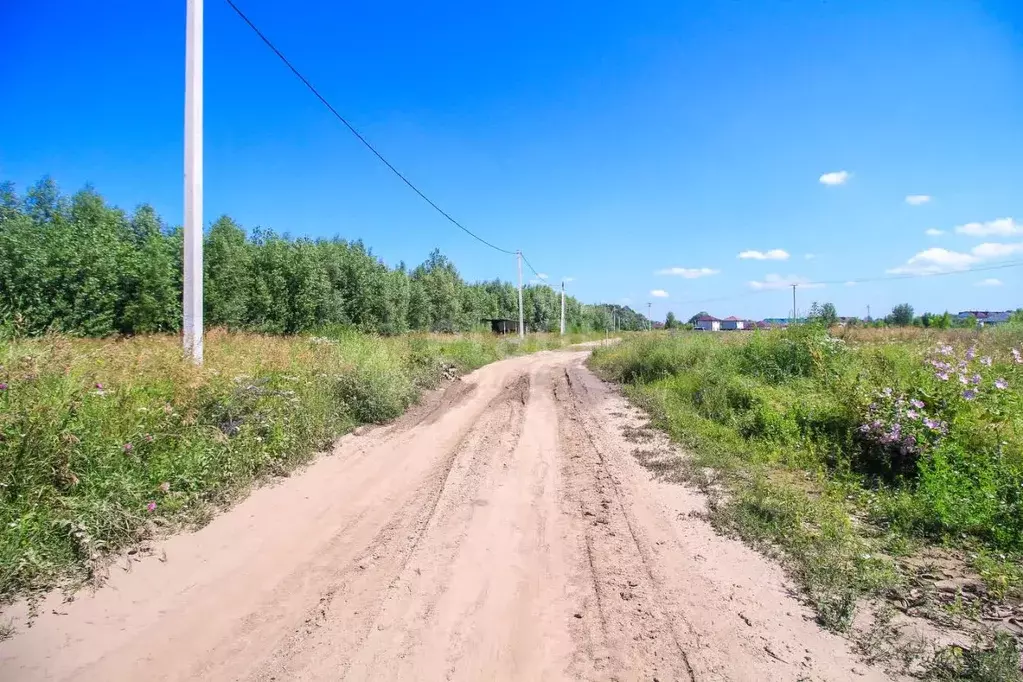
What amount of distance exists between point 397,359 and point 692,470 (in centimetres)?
839

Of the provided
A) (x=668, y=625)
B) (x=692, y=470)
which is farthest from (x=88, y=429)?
(x=692, y=470)

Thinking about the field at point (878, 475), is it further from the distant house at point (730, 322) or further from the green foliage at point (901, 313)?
the distant house at point (730, 322)

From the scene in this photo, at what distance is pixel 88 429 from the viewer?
14.3ft

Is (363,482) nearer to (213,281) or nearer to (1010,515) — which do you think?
(1010,515)

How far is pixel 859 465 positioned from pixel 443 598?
17.4 ft

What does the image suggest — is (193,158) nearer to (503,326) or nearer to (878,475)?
(878,475)

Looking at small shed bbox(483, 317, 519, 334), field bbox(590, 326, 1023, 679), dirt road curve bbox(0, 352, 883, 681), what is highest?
small shed bbox(483, 317, 519, 334)

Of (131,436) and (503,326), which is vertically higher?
(503,326)

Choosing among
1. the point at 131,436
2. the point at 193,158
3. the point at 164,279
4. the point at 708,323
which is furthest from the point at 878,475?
the point at 708,323

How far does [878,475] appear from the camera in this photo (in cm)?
558

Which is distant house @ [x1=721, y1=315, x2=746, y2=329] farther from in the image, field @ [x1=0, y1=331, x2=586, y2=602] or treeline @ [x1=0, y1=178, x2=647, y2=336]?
field @ [x1=0, y1=331, x2=586, y2=602]

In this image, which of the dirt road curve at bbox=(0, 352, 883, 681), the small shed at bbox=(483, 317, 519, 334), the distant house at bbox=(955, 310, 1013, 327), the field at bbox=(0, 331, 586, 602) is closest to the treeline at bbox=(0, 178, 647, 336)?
the field at bbox=(0, 331, 586, 602)

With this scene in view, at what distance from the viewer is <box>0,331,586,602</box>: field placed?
3.52m

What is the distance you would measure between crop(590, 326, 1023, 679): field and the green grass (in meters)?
0.02
